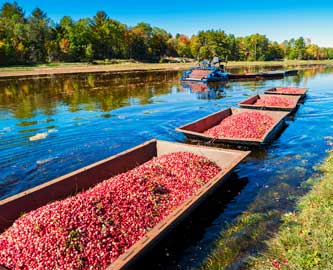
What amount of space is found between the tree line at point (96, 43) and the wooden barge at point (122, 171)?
7185 cm

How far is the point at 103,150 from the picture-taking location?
11.6m

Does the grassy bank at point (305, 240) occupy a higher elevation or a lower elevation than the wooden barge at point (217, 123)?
lower

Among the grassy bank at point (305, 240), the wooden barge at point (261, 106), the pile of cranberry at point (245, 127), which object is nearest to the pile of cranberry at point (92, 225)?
the grassy bank at point (305, 240)

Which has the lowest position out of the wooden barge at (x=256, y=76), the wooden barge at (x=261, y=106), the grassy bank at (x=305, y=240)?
the grassy bank at (x=305, y=240)

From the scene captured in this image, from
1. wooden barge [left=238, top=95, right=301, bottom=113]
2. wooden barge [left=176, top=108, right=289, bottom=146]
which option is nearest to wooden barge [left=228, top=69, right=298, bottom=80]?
wooden barge [left=238, top=95, right=301, bottom=113]

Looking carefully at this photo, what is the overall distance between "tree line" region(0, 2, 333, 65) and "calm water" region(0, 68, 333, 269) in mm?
59455

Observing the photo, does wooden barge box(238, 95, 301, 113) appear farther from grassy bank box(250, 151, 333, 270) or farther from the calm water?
grassy bank box(250, 151, 333, 270)

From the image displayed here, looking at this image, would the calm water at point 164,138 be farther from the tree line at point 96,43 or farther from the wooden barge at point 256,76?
the tree line at point 96,43

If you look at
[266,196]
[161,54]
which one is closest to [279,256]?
[266,196]

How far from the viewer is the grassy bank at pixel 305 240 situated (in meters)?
4.94

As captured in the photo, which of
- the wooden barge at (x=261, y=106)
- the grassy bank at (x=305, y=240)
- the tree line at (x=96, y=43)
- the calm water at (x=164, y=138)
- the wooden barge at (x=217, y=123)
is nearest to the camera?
the grassy bank at (x=305, y=240)

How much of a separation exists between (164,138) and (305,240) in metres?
8.36

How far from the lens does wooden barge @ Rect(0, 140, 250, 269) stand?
15.7 feet

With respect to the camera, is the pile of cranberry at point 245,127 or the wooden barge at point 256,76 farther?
the wooden barge at point 256,76
